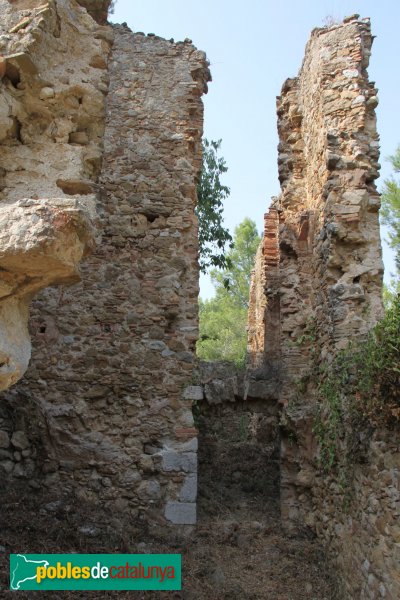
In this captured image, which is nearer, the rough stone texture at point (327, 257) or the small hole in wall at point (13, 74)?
the small hole in wall at point (13, 74)

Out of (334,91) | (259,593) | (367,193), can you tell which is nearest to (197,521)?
(259,593)

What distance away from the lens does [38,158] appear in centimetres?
331

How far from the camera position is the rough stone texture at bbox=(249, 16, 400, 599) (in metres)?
5.88

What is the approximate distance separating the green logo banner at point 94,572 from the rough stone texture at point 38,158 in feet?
9.23

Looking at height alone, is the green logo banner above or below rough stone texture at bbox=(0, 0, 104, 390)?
below

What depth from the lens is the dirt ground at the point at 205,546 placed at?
5438 millimetres

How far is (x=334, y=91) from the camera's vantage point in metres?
7.18

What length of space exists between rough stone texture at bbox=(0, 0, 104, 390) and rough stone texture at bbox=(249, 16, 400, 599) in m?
3.39

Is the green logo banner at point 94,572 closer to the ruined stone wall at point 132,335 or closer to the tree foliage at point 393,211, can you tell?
the ruined stone wall at point 132,335

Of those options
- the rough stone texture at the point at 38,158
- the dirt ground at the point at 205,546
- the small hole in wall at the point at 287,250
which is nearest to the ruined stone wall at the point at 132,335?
the dirt ground at the point at 205,546

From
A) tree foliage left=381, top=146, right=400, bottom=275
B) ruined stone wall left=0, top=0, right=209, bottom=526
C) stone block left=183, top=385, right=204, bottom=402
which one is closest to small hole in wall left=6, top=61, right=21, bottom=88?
ruined stone wall left=0, top=0, right=209, bottom=526

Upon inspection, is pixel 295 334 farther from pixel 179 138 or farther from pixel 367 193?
pixel 179 138

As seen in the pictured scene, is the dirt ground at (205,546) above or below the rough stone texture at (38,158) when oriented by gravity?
below

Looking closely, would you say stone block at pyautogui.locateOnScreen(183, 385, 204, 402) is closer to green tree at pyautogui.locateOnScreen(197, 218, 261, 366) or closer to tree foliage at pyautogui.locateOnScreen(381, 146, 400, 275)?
tree foliage at pyautogui.locateOnScreen(381, 146, 400, 275)
